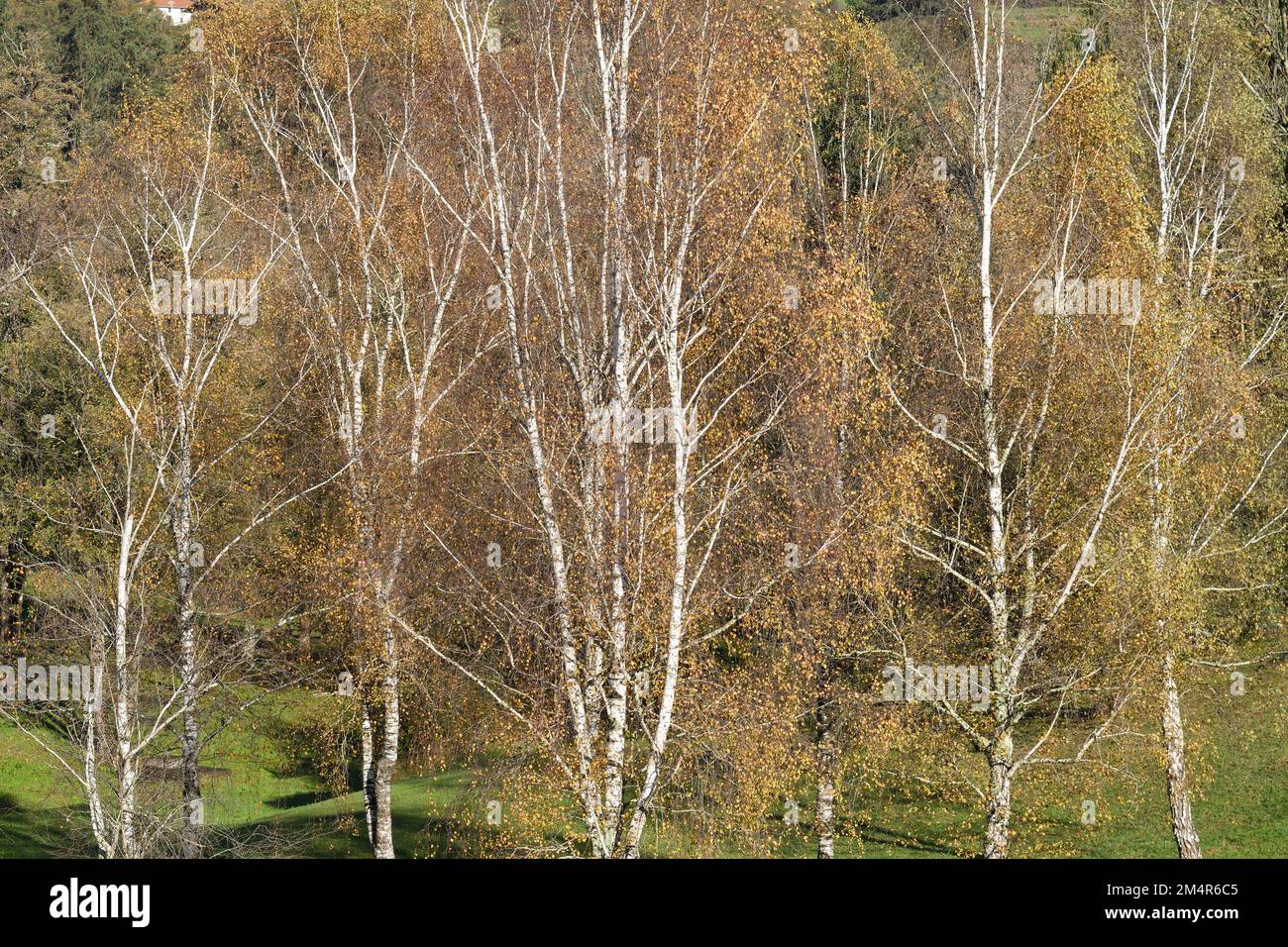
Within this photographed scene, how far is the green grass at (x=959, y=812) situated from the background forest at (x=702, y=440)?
5.6 inches

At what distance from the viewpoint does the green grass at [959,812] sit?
78.1 ft

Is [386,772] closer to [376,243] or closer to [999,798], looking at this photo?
[999,798]

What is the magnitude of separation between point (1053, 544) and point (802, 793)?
8.81 m

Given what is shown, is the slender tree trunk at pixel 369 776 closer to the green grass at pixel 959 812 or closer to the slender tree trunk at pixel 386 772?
the green grass at pixel 959 812

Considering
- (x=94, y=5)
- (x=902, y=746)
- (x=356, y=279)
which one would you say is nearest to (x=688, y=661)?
(x=902, y=746)

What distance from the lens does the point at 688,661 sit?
16688 mm

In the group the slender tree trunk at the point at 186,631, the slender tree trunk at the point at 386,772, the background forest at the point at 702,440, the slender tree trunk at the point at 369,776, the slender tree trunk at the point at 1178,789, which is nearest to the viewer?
the background forest at the point at 702,440

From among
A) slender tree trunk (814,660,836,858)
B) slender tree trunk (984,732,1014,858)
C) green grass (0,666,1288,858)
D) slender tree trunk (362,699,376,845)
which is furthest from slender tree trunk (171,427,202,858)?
slender tree trunk (984,732,1014,858)

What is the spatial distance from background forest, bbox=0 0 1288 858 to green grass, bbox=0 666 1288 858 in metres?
0.14

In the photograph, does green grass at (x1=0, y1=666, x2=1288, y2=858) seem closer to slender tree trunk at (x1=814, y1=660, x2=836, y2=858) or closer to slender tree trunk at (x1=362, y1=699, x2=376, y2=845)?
slender tree trunk at (x1=362, y1=699, x2=376, y2=845)

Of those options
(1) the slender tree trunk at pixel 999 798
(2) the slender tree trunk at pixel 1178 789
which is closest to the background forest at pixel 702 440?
(1) the slender tree trunk at pixel 999 798

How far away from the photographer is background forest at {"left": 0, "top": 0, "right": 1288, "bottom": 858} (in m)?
16.9

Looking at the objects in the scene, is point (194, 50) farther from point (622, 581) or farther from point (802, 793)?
point (802, 793)

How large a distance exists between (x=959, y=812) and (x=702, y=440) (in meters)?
12.1
